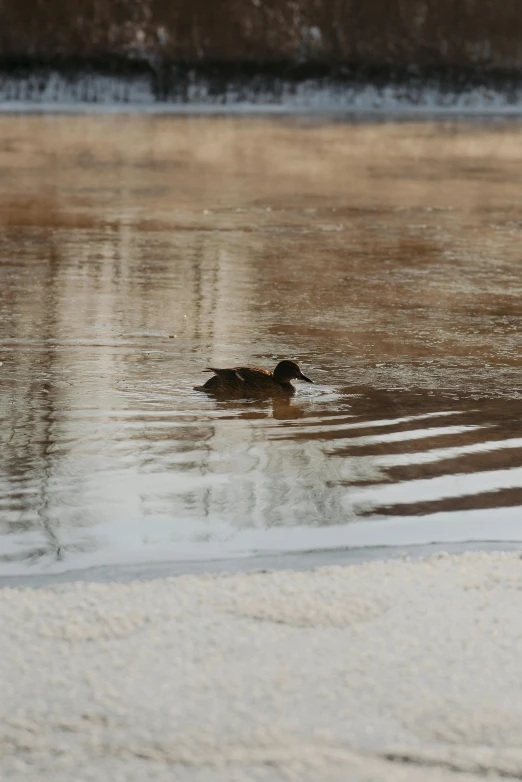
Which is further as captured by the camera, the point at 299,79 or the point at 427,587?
the point at 299,79

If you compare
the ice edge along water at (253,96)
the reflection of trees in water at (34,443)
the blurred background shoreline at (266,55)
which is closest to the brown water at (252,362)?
the reflection of trees in water at (34,443)

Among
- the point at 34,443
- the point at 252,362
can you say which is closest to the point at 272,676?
the point at 34,443

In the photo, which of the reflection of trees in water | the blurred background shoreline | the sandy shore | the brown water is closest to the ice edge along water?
the blurred background shoreline

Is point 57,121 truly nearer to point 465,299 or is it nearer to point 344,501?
point 465,299

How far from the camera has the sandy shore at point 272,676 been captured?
2873 mm

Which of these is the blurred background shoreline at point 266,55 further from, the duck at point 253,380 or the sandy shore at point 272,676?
the sandy shore at point 272,676

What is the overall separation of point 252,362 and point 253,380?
31.1 inches

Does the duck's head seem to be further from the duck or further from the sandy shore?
the sandy shore

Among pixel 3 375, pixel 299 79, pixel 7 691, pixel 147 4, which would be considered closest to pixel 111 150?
pixel 3 375

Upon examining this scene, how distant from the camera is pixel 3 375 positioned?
630cm

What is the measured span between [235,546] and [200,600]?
515 millimetres

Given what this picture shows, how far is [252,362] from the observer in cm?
678

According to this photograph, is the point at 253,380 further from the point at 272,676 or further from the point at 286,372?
the point at 272,676

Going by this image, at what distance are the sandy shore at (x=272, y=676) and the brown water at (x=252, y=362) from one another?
376mm
